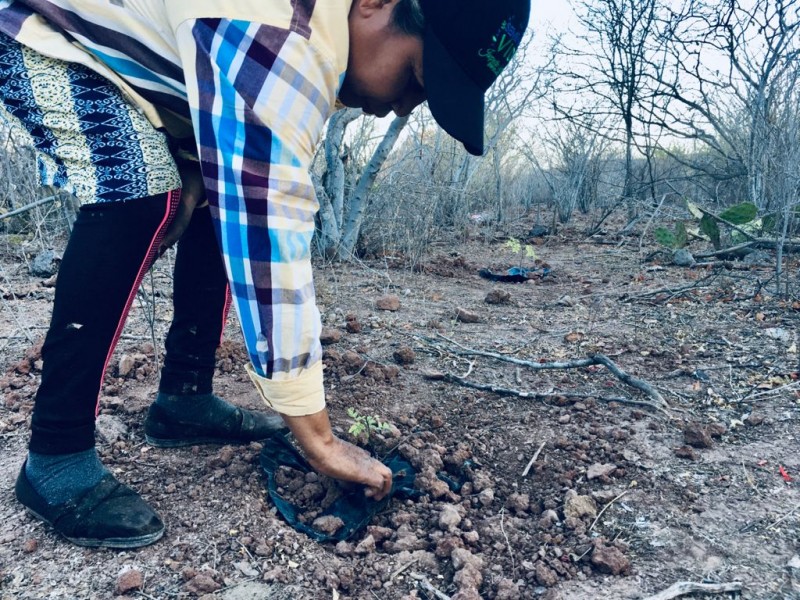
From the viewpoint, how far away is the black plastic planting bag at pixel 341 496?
134cm

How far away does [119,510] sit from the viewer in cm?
126

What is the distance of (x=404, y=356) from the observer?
7.48ft

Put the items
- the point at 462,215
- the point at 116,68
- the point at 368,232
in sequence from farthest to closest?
the point at 462,215
the point at 368,232
the point at 116,68

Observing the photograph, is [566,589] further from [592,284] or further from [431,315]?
[592,284]

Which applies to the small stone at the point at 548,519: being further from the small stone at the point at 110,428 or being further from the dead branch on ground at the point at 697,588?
the small stone at the point at 110,428

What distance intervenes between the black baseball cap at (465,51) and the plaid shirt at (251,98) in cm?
16

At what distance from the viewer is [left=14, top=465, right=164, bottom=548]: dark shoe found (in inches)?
48.6

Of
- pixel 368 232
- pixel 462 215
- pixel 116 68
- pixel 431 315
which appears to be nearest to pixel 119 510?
pixel 116 68

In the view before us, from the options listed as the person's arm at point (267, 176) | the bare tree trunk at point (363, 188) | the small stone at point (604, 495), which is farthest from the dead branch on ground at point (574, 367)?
the bare tree trunk at point (363, 188)

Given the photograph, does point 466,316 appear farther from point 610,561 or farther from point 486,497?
point 610,561

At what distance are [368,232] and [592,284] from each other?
1.92 metres

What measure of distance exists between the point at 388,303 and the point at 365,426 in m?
1.55

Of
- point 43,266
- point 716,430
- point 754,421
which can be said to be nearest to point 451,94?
point 716,430

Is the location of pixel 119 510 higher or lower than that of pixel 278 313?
lower
